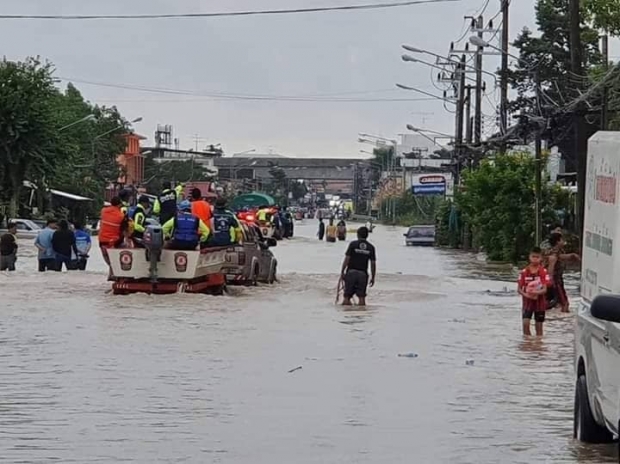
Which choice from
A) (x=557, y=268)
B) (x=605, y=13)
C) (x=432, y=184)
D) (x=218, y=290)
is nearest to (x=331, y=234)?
(x=432, y=184)

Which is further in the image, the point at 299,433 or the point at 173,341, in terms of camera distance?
the point at 173,341

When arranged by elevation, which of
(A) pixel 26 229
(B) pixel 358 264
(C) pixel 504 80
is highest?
(C) pixel 504 80

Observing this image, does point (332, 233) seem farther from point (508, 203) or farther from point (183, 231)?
point (183, 231)

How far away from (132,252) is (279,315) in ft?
11.3

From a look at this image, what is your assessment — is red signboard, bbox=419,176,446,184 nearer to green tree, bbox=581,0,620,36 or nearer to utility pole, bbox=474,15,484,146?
utility pole, bbox=474,15,484,146

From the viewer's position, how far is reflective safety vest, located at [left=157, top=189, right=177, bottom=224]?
2694 centimetres

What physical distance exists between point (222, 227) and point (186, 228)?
240cm

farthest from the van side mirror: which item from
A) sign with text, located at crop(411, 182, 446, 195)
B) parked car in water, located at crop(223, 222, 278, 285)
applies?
sign with text, located at crop(411, 182, 446, 195)

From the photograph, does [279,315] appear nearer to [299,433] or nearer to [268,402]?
[268,402]

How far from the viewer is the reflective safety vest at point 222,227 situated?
1128 inches

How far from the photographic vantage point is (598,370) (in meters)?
9.87

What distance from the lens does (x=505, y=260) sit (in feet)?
157

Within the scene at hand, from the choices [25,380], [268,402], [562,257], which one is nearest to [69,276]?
[562,257]

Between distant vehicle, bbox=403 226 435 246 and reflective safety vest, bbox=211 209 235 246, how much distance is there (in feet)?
146
